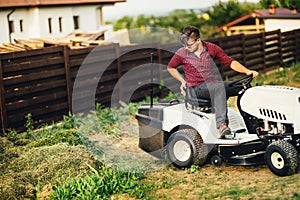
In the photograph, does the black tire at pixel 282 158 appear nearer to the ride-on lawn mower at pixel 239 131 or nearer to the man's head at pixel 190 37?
the ride-on lawn mower at pixel 239 131

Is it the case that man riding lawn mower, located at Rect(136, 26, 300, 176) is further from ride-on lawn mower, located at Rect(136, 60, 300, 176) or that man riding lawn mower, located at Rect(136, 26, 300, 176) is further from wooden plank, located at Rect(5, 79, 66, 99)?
wooden plank, located at Rect(5, 79, 66, 99)

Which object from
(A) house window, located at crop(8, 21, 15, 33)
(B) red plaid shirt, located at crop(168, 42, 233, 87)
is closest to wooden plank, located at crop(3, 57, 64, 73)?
(B) red plaid shirt, located at crop(168, 42, 233, 87)

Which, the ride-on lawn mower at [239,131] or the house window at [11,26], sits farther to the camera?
the house window at [11,26]

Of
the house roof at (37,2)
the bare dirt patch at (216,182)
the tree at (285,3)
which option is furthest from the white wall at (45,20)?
the bare dirt patch at (216,182)

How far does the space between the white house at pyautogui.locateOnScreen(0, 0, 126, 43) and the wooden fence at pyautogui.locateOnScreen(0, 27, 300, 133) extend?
42.5 feet

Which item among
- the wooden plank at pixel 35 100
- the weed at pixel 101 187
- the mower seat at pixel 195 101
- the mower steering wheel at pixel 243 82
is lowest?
the weed at pixel 101 187

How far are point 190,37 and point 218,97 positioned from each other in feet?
2.63

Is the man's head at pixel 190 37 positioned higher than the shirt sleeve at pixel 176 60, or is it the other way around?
the man's head at pixel 190 37

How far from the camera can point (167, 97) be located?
12750mm

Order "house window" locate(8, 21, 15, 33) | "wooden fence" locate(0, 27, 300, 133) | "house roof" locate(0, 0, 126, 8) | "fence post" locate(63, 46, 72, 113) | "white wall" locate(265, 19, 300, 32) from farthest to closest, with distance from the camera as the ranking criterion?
"house window" locate(8, 21, 15, 33) < "house roof" locate(0, 0, 126, 8) < "white wall" locate(265, 19, 300, 32) < "fence post" locate(63, 46, 72, 113) < "wooden fence" locate(0, 27, 300, 133)

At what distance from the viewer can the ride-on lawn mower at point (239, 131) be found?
650 cm

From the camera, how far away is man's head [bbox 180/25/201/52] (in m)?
6.97

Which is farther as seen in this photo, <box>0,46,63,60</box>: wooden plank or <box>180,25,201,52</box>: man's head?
<box>0,46,63,60</box>: wooden plank

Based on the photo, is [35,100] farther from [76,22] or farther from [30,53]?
[76,22]
